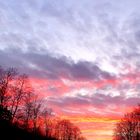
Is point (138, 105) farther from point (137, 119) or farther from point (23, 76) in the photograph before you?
point (23, 76)

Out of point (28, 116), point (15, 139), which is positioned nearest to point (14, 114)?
point (28, 116)

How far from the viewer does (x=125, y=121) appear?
148125 millimetres

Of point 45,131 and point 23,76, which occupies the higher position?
point 23,76

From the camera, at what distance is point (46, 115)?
13525 cm

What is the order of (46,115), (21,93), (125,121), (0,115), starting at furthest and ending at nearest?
(125,121) < (46,115) < (21,93) < (0,115)

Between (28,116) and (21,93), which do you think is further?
(28,116)

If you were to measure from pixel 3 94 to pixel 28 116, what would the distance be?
1069 inches

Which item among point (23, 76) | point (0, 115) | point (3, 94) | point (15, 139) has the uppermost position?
point (23, 76)

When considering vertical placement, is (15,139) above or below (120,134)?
below

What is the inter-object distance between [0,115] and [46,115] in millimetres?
62204

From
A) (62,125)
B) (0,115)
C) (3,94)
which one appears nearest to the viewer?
(0,115)

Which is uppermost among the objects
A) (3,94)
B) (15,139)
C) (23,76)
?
(23,76)

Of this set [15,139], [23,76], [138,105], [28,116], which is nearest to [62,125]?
[138,105]

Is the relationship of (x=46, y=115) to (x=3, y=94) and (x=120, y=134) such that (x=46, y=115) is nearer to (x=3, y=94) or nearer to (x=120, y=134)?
(x=120, y=134)
